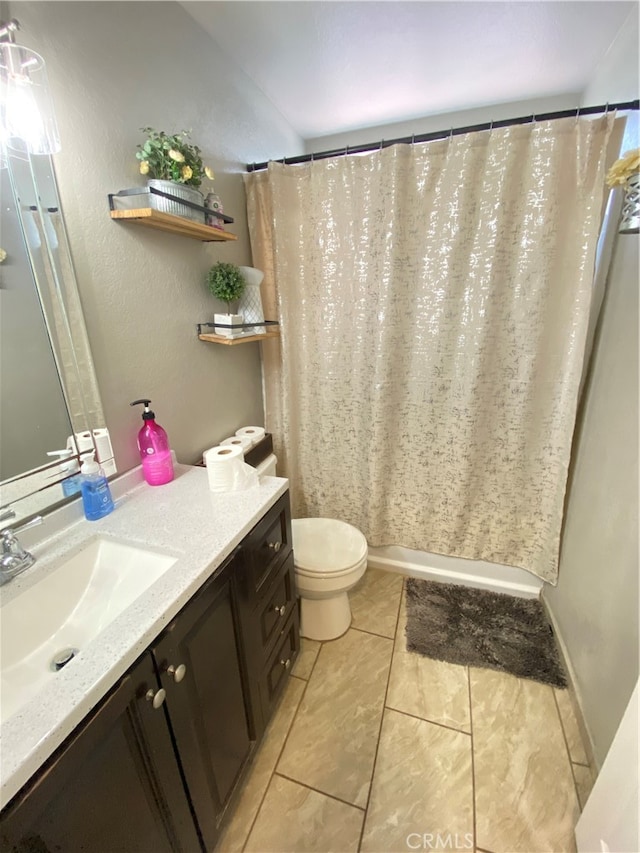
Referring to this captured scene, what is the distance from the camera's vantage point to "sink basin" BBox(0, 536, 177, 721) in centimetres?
74

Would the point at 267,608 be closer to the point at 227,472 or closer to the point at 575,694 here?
the point at 227,472

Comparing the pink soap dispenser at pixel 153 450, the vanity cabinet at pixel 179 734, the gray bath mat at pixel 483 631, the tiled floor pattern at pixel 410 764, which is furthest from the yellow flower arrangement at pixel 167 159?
the gray bath mat at pixel 483 631

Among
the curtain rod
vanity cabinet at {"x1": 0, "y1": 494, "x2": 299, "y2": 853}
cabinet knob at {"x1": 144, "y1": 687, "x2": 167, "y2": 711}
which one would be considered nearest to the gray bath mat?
vanity cabinet at {"x1": 0, "y1": 494, "x2": 299, "y2": 853}

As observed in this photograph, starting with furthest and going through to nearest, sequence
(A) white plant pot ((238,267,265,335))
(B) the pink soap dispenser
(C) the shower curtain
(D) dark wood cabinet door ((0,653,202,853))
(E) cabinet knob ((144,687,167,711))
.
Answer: (A) white plant pot ((238,267,265,335)) → (C) the shower curtain → (B) the pink soap dispenser → (E) cabinet knob ((144,687,167,711)) → (D) dark wood cabinet door ((0,653,202,853))

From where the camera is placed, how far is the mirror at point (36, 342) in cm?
87

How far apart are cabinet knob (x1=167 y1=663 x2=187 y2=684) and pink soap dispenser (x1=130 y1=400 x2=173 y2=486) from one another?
601mm

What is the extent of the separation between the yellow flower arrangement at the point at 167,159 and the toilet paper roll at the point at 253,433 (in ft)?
3.22

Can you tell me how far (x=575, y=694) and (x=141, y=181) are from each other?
2339mm

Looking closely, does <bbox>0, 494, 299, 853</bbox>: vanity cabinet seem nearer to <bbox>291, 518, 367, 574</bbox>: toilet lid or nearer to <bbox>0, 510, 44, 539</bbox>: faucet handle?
<bbox>291, 518, 367, 574</bbox>: toilet lid

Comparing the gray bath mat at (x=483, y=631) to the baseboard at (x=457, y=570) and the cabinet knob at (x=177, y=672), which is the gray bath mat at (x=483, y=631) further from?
the cabinet knob at (x=177, y=672)

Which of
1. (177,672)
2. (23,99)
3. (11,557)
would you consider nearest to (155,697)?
(177,672)

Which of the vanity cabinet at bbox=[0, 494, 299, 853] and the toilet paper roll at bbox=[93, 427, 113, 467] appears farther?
the toilet paper roll at bbox=[93, 427, 113, 467]

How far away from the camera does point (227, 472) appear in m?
1.13

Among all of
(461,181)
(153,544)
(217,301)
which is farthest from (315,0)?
(153,544)
